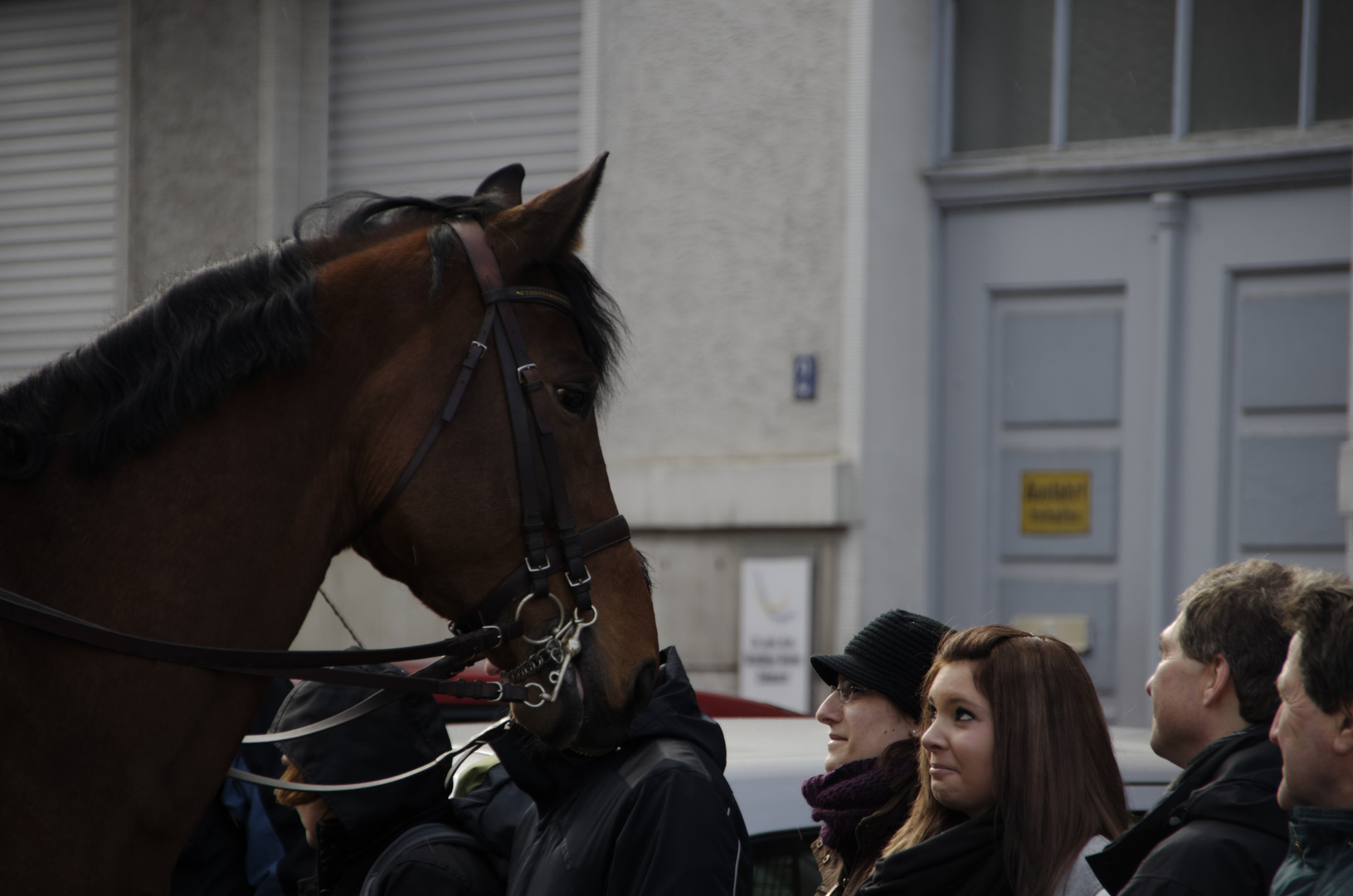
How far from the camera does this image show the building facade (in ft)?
21.8

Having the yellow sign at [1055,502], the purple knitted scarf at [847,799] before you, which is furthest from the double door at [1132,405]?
the purple knitted scarf at [847,799]

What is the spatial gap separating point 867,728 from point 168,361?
161cm

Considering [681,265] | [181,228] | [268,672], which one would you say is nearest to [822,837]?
[268,672]

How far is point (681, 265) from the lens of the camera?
7.65m

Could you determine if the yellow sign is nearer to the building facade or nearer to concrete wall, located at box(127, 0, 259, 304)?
the building facade

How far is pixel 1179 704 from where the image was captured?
2.77 meters

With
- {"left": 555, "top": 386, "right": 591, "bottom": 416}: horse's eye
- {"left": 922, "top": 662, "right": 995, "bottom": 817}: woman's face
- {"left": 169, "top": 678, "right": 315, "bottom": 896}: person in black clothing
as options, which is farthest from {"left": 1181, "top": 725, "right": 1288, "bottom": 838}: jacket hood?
{"left": 169, "top": 678, "right": 315, "bottom": 896}: person in black clothing

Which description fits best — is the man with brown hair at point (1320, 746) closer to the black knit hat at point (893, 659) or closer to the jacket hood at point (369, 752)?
the black knit hat at point (893, 659)

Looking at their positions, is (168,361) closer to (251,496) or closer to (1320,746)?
(251,496)

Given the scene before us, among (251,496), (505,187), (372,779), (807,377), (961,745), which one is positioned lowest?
(372,779)

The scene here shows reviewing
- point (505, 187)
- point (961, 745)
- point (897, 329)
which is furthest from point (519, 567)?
point (897, 329)

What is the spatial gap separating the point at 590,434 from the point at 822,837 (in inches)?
41.3

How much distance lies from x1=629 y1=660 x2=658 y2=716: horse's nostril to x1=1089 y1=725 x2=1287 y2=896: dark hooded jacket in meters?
0.84

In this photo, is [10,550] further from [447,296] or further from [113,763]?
[447,296]
